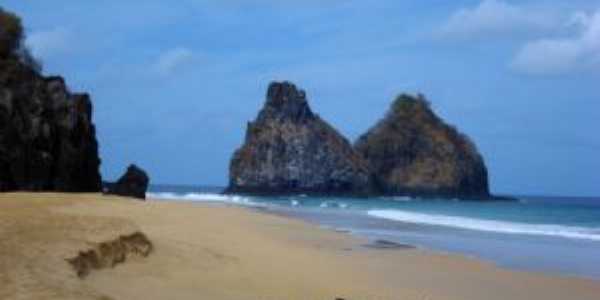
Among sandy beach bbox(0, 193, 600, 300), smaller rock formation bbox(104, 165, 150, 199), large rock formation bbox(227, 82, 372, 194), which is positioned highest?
large rock formation bbox(227, 82, 372, 194)

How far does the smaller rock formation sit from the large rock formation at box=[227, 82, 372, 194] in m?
74.4

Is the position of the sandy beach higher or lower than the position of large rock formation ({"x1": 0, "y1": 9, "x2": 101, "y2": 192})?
lower

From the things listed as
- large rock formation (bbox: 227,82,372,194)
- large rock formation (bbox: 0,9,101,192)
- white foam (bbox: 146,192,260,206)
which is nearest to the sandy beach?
large rock formation (bbox: 0,9,101,192)

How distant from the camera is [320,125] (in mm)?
123688

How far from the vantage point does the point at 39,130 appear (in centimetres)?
3841

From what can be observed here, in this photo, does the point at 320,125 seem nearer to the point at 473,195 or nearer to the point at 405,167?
the point at 405,167

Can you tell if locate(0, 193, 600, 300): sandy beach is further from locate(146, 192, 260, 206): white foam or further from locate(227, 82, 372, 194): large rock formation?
locate(227, 82, 372, 194): large rock formation

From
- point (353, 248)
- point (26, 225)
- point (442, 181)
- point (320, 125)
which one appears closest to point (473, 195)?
point (442, 181)

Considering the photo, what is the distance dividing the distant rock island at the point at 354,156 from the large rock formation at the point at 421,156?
0.15 m

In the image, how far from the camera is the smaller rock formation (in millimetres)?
41750

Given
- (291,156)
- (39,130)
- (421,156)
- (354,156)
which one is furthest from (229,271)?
(421,156)

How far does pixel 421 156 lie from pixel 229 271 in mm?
124002

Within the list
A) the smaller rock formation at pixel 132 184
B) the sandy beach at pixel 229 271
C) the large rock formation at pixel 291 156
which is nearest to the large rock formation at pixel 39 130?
the smaller rock formation at pixel 132 184

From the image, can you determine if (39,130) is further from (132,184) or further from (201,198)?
(201,198)
